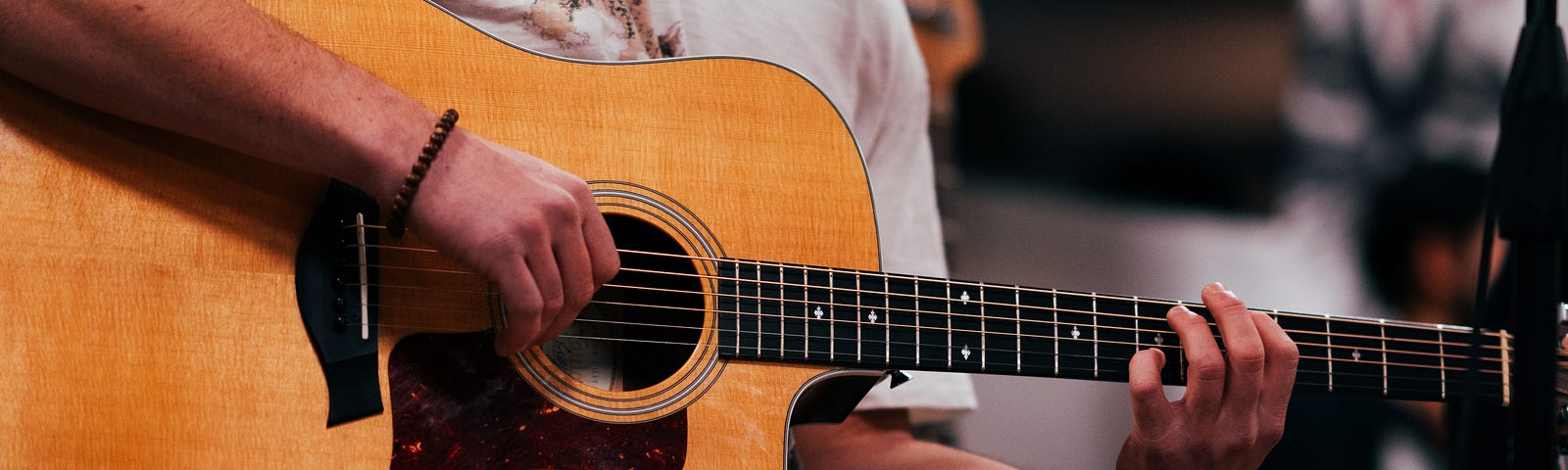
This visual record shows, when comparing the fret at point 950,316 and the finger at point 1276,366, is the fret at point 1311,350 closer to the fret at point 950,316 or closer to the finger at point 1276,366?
the finger at point 1276,366

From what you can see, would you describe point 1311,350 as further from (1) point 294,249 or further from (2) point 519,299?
(1) point 294,249

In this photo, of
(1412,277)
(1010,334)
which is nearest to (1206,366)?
(1010,334)

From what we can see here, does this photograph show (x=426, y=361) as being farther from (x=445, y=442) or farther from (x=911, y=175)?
(x=911, y=175)

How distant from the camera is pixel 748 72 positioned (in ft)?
3.41

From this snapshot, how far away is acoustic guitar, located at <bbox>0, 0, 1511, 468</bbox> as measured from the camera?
2.47ft

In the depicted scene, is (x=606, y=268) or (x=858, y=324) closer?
(x=606, y=268)

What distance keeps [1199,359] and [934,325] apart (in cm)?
31

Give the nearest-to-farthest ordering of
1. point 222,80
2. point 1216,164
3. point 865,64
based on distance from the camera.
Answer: point 222,80 → point 865,64 → point 1216,164

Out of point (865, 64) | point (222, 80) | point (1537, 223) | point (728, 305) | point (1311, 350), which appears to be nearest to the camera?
point (1537, 223)

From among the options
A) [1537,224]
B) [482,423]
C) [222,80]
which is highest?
[1537,224]

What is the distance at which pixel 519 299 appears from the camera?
82 cm

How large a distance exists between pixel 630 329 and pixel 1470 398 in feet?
2.35

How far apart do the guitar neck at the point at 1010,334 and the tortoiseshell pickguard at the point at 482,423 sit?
14 centimetres

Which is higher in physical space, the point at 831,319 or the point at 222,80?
the point at 222,80
